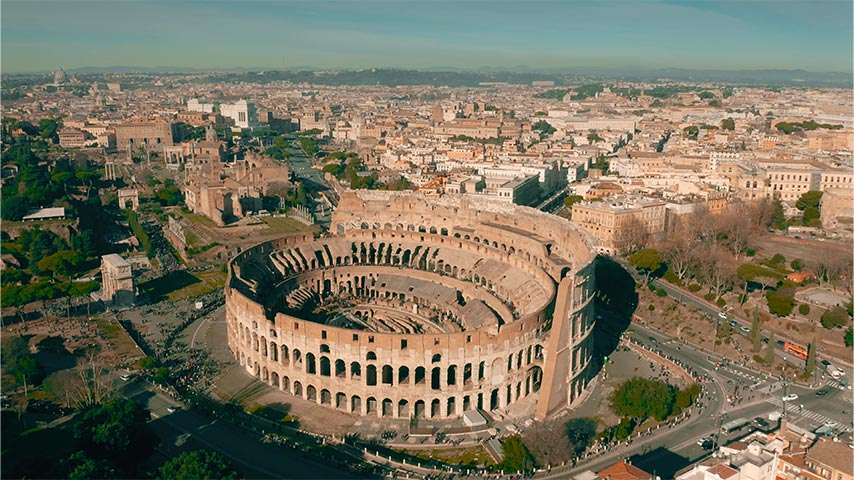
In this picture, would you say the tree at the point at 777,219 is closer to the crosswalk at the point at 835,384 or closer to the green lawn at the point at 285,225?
the crosswalk at the point at 835,384

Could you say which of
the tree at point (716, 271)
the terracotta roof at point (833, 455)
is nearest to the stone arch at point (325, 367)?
the terracotta roof at point (833, 455)

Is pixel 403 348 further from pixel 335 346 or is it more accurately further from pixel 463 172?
pixel 463 172

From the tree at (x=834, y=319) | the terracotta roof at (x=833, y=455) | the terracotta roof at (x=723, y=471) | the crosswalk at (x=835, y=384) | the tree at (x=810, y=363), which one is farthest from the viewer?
the tree at (x=834, y=319)

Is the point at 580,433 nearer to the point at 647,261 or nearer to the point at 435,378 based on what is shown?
the point at 435,378

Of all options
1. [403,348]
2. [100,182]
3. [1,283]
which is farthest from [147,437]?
[100,182]

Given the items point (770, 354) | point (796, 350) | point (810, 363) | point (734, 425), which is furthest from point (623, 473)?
point (796, 350)
